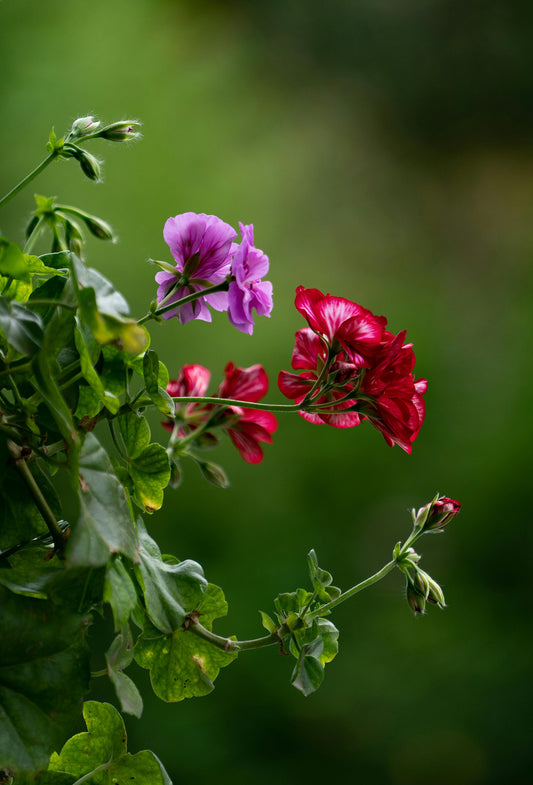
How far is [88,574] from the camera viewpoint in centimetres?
25

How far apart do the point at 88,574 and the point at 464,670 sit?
136 cm

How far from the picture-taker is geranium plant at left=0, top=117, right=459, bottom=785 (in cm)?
23

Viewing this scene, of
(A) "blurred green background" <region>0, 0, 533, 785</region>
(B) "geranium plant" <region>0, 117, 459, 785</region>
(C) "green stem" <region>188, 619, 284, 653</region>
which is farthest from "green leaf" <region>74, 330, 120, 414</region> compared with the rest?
(A) "blurred green background" <region>0, 0, 533, 785</region>

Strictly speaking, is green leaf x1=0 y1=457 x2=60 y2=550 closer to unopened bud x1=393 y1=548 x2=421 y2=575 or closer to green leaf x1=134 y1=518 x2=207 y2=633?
green leaf x1=134 y1=518 x2=207 y2=633

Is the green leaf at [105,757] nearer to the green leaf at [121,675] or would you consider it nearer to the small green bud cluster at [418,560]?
the green leaf at [121,675]

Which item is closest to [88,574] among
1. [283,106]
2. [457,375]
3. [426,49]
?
[457,375]

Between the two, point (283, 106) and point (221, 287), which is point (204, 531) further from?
point (221, 287)

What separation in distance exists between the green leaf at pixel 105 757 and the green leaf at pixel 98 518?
11 cm

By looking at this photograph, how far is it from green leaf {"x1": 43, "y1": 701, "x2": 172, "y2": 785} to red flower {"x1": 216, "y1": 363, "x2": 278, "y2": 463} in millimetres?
139

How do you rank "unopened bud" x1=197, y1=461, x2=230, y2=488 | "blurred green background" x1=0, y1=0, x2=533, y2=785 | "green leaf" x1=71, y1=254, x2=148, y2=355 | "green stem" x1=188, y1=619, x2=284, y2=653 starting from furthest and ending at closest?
"blurred green background" x1=0, y1=0, x2=533, y2=785
"unopened bud" x1=197, y1=461, x2=230, y2=488
"green stem" x1=188, y1=619, x2=284, y2=653
"green leaf" x1=71, y1=254, x2=148, y2=355

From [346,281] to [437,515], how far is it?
4.47 feet

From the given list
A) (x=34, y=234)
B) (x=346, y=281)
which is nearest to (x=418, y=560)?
(x=34, y=234)

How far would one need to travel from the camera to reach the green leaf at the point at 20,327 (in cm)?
22

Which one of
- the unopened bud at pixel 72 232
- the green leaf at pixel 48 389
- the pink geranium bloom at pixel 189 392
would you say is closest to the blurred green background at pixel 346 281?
the pink geranium bloom at pixel 189 392
